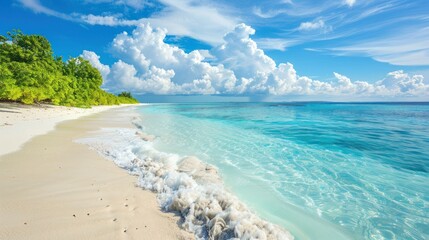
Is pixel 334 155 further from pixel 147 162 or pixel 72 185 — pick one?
pixel 72 185

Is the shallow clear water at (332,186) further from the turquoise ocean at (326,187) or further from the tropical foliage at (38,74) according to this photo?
the tropical foliage at (38,74)

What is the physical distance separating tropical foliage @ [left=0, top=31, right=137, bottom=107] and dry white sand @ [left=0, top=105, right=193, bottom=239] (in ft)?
84.6

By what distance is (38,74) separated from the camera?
1233 inches

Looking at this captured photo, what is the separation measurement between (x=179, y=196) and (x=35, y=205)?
3068 millimetres

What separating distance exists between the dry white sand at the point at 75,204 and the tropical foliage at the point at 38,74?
25788 mm

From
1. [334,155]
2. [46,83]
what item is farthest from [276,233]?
[46,83]

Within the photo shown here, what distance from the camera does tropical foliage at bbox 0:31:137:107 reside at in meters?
28.9

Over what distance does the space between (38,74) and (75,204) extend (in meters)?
34.6

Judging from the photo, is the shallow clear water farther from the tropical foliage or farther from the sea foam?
the tropical foliage

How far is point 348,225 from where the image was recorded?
5586mm

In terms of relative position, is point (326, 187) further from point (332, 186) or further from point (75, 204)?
point (75, 204)

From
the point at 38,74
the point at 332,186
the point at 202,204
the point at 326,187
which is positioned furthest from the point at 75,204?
the point at 38,74

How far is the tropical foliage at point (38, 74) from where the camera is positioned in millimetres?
28922

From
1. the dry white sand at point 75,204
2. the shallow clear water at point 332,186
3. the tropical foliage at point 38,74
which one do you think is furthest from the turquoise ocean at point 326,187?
the tropical foliage at point 38,74
